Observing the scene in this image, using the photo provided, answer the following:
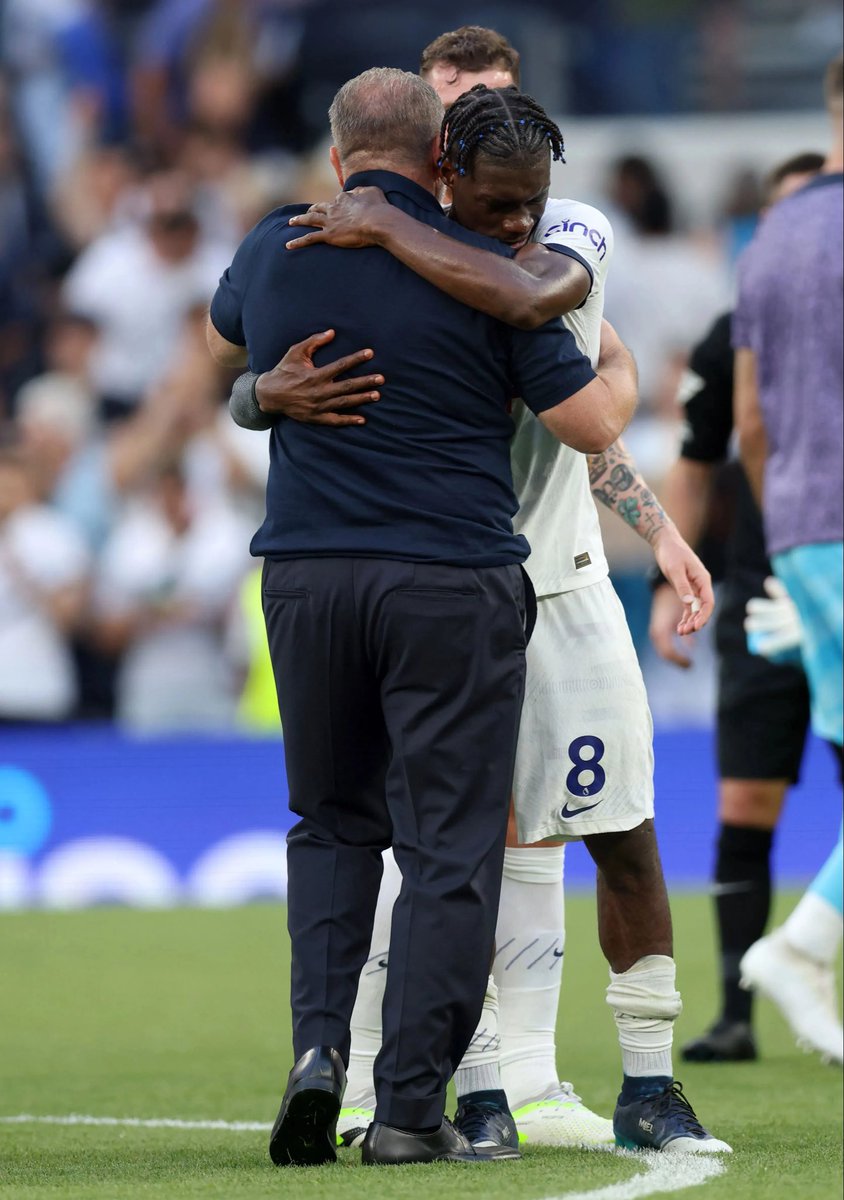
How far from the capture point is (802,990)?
16.6ft

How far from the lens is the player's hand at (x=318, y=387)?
3.53m

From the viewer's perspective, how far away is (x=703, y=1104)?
4738 mm

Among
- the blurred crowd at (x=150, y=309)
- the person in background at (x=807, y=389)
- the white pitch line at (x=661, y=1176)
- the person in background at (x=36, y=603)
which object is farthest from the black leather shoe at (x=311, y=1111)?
the person in background at (x=36, y=603)

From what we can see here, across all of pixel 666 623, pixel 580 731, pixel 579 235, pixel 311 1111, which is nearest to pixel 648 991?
pixel 580 731

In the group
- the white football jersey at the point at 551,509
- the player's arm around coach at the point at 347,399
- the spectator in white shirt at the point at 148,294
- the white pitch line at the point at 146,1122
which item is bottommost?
the white pitch line at the point at 146,1122

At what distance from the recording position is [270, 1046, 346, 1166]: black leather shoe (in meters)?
3.45

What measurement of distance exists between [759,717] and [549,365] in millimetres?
2724

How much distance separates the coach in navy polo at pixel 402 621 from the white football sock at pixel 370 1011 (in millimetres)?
487

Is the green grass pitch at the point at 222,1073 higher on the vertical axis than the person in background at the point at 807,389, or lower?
lower

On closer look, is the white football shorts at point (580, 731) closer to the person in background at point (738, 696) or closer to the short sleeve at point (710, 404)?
the person in background at point (738, 696)

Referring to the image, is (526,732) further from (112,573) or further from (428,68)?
(112,573)

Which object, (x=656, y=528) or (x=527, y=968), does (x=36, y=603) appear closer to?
(x=527, y=968)

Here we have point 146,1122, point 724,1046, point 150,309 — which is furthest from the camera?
point 150,309

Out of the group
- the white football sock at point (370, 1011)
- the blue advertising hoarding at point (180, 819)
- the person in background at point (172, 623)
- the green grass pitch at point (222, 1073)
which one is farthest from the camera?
the person in background at point (172, 623)
